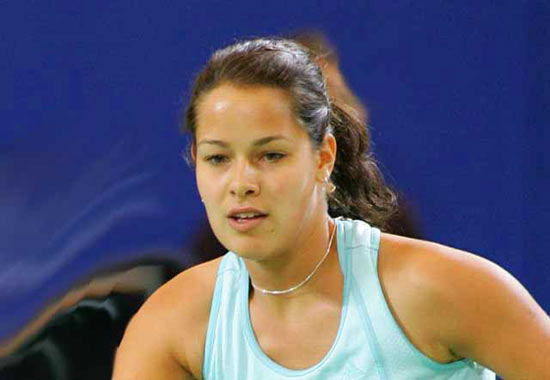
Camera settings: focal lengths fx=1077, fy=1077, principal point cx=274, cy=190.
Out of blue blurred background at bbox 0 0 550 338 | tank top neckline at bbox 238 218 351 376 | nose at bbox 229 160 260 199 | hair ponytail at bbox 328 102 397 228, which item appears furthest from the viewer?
blue blurred background at bbox 0 0 550 338

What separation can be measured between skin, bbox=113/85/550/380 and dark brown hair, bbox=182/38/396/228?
0.02 meters

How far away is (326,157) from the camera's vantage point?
124 centimetres

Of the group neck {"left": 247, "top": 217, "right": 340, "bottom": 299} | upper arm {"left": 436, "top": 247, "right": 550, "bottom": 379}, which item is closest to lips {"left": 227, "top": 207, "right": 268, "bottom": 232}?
neck {"left": 247, "top": 217, "right": 340, "bottom": 299}

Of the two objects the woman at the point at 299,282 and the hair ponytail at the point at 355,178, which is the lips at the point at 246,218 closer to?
the woman at the point at 299,282

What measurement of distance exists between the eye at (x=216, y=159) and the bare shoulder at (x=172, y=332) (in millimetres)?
196

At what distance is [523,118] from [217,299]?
0.61 metres

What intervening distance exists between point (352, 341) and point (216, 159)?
0.26 m

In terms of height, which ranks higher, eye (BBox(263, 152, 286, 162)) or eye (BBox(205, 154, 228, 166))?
eye (BBox(205, 154, 228, 166))

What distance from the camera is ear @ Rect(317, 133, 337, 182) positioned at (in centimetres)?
123

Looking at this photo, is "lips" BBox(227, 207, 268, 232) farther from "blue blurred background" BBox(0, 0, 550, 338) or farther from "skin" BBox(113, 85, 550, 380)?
"blue blurred background" BBox(0, 0, 550, 338)

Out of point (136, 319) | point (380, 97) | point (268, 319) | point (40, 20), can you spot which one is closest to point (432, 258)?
point (268, 319)

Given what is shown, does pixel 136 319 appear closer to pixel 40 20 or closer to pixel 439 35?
pixel 40 20

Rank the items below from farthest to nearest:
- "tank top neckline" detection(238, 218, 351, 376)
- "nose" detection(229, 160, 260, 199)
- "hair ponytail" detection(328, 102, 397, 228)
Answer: "hair ponytail" detection(328, 102, 397, 228), "tank top neckline" detection(238, 218, 351, 376), "nose" detection(229, 160, 260, 199)

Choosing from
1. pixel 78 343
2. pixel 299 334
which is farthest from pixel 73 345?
pixel 299 334
